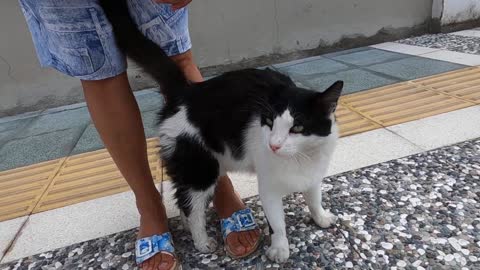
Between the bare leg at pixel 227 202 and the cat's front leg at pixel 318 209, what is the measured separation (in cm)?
22

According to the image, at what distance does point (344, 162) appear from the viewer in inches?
73.4

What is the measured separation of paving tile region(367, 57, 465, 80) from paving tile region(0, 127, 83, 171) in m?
2.45

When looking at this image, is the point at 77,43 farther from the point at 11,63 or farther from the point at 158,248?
the point at 11,63

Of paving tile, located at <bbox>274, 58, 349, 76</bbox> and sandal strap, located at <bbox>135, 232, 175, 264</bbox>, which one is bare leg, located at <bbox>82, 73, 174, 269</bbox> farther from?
paving tile, located at <bbox>274, 58, 349, 76</bbox>

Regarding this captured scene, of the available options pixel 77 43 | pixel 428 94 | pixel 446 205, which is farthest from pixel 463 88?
pixel 77 43

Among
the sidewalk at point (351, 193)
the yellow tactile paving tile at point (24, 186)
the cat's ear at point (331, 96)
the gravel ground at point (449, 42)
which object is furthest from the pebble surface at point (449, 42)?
the yellow tactile paving tile at point (24, 186)

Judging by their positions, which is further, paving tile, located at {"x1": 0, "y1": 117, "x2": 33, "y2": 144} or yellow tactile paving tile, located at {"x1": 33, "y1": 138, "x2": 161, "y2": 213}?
paving tile, located at {"x1": 0, "y1": 117, "x2": 33, "y2": 144}

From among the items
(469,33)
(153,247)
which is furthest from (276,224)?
(469,33)

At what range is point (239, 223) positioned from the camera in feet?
4.67

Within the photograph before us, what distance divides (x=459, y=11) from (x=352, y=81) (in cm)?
214

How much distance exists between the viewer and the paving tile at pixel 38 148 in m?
2.37

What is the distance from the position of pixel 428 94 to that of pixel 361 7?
1.85 m

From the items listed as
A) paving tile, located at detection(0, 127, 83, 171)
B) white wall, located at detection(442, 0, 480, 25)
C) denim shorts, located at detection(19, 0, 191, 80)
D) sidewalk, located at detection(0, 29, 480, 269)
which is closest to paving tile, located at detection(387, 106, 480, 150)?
sidewalk, located at detection(0, 29, 480, 269)

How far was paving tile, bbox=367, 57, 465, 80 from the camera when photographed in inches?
117
